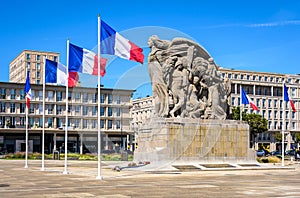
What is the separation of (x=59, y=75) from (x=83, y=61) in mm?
4773

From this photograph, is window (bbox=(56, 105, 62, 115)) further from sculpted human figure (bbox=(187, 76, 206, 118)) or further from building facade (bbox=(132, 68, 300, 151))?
sculpted human figure (bbox=(187, 76, 206, 118))

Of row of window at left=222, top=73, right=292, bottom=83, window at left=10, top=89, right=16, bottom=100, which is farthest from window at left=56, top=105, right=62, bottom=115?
row of window at left=222, top=73, right=292, bottom=83

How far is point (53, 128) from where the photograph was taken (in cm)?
9475

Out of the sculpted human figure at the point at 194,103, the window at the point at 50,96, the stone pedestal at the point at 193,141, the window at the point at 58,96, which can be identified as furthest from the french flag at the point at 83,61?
the window at the point at 58,96

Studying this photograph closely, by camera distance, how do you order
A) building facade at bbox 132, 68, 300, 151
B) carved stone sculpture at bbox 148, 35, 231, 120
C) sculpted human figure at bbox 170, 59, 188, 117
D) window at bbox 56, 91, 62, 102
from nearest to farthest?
carved stone sculpture at bbox 148, 35, 231, 120 → sculpted human figure at bbox 170, 59, 188, 117 → window at bbox 56, 91, 62, 102 → building facade at bbox 132, 68, 300, 151

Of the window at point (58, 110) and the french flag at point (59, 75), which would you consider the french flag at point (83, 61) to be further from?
the window at point (58, 110)

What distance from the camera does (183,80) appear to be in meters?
37.7

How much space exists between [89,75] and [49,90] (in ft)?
187

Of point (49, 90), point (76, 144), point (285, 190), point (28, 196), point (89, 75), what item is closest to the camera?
point (28, 196)

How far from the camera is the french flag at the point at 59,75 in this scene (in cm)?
3128

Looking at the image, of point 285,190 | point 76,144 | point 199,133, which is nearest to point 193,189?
point 285,190

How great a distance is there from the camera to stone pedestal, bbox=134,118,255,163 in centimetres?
3550

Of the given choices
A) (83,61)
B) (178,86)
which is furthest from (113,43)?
(178,86)

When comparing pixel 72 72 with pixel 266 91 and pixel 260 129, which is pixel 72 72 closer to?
pixel 260 129
